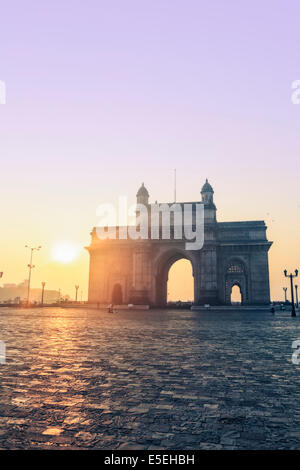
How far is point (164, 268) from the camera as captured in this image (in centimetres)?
5628

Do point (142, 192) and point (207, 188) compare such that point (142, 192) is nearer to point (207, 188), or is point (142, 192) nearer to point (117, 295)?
point (207, 188)

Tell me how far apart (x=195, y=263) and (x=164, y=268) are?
6.53 m

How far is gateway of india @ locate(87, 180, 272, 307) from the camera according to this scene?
163 ft

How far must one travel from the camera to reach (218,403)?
4992 millimetres

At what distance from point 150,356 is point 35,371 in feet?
9.00

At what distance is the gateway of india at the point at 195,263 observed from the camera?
163 feet

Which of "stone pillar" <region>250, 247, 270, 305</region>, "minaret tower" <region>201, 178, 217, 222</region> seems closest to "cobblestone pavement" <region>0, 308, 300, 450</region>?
"stone pillar" <region>250, 247, 270, 305</region>

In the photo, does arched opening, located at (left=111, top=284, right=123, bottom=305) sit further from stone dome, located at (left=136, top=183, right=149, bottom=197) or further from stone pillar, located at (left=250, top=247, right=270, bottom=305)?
stone pillar, located at (left=250, top=247, right=270, bottom=305)

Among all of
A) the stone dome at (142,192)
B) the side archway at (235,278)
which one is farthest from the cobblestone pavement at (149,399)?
the stone dome at (142,192)

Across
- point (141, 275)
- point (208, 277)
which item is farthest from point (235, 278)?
point (141, 275)

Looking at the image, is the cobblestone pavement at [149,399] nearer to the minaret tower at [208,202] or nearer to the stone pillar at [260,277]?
the stone pillar at [260,277]

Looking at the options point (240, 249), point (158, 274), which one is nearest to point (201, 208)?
point (240, 249)

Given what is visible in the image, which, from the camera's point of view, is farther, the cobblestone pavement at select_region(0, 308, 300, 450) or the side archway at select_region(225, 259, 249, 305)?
the side archway at select_region(225, 259, 249, 305)

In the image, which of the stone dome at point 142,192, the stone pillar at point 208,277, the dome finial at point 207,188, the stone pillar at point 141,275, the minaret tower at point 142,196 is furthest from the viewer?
the stone dome at point 142,192
